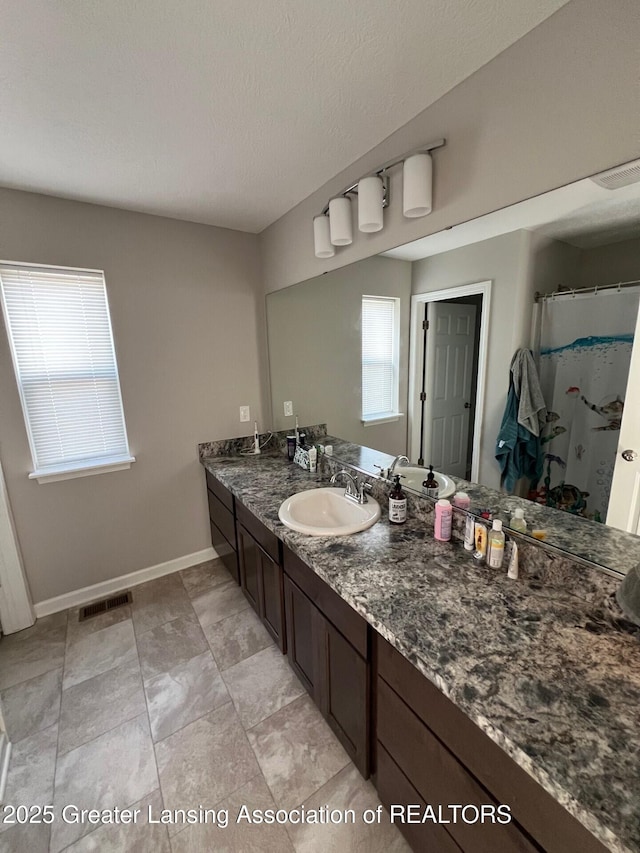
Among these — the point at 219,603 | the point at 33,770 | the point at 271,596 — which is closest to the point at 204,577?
the point at 219,603

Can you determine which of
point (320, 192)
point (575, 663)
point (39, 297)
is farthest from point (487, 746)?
point (39, 297)

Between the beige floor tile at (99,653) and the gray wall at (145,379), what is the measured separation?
42 cm

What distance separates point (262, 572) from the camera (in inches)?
71.7

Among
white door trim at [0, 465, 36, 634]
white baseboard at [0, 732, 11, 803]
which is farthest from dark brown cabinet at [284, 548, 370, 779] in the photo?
white door trim at [0, 465, 36, 634]

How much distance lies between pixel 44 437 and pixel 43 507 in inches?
16.7

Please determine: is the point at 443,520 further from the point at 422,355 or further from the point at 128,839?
the point at 128,839

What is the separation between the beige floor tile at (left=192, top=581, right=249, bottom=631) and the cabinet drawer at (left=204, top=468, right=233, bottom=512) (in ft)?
2.09

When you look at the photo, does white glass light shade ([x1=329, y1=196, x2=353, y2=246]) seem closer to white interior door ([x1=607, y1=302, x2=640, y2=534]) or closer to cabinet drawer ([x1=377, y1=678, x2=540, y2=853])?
white interior door ([x1=607, y1=302, x2=640, y2=534])

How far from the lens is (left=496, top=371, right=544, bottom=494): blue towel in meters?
1.19

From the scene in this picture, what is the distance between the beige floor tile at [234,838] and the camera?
1.15m

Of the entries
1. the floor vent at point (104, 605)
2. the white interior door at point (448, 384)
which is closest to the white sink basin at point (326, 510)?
the white interior door at point (448, 384)

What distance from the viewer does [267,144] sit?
148 centimetres

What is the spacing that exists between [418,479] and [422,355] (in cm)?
57

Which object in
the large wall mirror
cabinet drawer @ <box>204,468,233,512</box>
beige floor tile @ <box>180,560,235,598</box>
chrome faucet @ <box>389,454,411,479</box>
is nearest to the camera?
the large wall mirror
